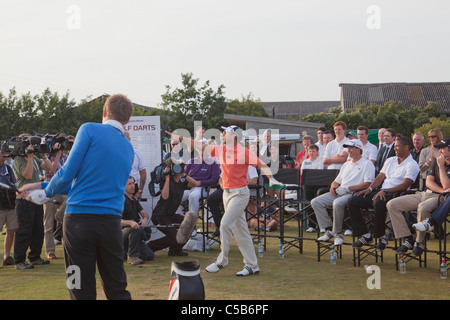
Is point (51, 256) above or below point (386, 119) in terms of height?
below

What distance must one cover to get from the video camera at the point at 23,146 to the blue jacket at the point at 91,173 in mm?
4088

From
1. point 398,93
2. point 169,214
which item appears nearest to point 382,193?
point 169,214

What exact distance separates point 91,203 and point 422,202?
5358mm

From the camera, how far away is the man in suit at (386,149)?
1133cm

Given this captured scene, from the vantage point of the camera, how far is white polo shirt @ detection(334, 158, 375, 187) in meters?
9.28

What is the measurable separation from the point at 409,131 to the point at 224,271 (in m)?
25.2

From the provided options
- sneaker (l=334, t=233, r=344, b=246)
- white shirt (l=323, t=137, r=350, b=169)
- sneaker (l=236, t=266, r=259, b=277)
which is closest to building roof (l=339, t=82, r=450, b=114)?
white shirt (l=323, t=137, r=350, b=169)

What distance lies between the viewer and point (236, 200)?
26.3ft

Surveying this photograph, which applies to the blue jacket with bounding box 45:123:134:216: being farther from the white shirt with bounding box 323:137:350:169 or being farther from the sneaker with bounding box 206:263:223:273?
the white shirt with bounding box 323:137:350:169

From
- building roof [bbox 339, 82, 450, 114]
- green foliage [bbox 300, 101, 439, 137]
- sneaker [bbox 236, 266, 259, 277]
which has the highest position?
building roof [bbox 339, 82, 450, 114]

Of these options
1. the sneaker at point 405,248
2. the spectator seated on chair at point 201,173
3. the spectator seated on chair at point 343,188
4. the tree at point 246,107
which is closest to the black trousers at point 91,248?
the sneaker at point 405,248

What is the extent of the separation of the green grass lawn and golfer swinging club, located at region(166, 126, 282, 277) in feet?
0.75

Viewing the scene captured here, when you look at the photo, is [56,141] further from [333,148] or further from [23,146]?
[333,148]
